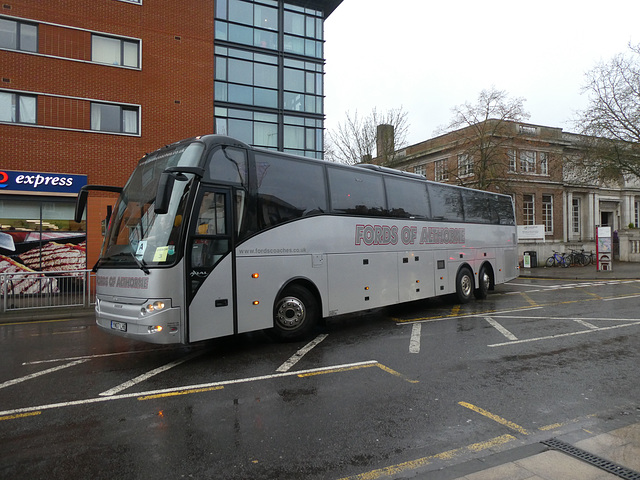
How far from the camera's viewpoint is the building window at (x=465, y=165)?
88.4ft

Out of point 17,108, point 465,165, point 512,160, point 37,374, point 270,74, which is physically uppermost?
point 270,74

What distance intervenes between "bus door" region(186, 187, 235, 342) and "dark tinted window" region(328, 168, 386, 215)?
8.84ft

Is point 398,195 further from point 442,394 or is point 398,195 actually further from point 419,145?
point 419,145

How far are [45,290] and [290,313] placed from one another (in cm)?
889

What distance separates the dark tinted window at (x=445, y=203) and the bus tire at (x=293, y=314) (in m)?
5.15

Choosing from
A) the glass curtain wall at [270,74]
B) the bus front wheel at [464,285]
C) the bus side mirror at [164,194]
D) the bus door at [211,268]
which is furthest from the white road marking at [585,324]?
the glass curtain wall at [270,74]

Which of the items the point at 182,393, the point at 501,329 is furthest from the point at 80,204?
the point at 501,329

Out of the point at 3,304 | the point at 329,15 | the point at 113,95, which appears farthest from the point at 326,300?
the point at 329,15

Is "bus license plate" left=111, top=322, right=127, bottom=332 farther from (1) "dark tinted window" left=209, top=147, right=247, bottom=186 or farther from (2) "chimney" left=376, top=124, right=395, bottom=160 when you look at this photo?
(2) "chimney" left=376, top=124, right=395, bottom=160

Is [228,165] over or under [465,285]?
over

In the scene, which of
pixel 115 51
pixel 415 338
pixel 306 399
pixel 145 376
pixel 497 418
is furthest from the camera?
pixel 115 51

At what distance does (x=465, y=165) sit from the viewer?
2705cm

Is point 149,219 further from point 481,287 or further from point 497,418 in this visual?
point 481,287

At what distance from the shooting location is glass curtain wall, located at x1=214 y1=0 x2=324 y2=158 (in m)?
23.0
